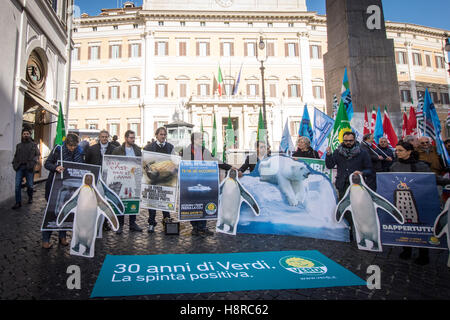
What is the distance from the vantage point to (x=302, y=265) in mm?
2980

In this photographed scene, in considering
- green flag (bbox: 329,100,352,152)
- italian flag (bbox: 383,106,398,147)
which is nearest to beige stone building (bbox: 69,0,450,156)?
italian flag (bbox: 383,106,398,147)

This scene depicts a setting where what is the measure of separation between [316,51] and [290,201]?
109 feet

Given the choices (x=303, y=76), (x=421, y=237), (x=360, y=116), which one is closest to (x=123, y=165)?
(x=421, y=237)

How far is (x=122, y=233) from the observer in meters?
4.36

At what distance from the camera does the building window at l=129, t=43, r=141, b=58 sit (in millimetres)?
30719

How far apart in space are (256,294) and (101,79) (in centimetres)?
3387

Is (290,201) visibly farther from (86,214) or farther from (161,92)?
(161,92)

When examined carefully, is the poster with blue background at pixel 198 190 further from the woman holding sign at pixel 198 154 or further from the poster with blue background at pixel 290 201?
the poster with blue background at pixel 290 201

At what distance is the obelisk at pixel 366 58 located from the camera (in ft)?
25.7

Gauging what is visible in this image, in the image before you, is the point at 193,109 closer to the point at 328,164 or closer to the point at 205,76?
the point at 205,76

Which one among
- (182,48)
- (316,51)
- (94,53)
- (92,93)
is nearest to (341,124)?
(182,48)

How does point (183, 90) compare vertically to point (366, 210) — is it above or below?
above

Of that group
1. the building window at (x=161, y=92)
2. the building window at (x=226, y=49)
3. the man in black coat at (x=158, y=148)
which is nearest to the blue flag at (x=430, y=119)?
the man in black coat at (x=158, y=148)

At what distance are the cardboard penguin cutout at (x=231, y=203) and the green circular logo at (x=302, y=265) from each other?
1.19 m
